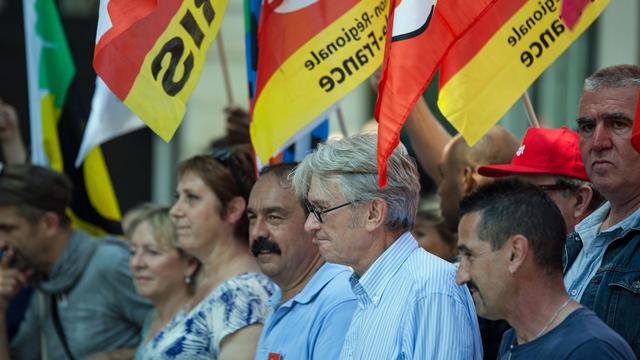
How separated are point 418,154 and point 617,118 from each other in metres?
2.13

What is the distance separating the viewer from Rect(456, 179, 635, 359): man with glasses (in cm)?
355

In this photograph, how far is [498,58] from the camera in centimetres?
437

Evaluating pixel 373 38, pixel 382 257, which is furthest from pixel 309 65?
pixel 382 257

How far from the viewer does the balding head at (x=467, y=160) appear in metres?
5.46

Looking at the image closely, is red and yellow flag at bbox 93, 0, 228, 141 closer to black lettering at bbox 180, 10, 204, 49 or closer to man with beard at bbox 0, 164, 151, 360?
black lettering at bbox 180, 10, 204, 49

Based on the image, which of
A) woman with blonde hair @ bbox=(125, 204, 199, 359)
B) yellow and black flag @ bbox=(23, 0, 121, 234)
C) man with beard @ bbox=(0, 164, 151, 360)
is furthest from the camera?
yellow and black flag @ bbox=(23, 0, 121, 234)

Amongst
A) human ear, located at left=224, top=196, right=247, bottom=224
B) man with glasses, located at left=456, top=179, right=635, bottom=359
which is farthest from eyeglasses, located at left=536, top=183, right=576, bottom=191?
human ear, located at left=224, top=196, right=247, bottom=224

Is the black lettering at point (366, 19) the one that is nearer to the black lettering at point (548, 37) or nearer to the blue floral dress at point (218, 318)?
the black lettering at point (548, 37)

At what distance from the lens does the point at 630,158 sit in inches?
165

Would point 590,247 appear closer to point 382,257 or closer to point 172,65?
point 382,257

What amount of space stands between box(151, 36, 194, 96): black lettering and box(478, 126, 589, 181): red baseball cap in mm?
1183

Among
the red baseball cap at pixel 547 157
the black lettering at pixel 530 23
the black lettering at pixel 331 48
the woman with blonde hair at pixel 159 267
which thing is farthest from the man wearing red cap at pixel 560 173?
the woman with blonde hair at pixel 159 267

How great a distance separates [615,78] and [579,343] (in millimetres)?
1250

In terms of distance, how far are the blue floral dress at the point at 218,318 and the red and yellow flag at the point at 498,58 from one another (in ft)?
4.47
